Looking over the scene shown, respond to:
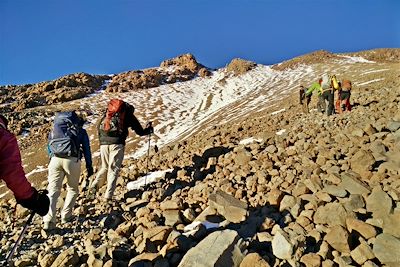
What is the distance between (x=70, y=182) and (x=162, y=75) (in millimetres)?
64174

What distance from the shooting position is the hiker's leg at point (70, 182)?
7.44 metres

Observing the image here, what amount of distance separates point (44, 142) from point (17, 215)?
28317 millimetres

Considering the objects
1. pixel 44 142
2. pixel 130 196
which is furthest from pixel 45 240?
pixel 44 142

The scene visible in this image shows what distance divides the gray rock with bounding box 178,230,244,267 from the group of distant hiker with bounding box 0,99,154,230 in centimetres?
192

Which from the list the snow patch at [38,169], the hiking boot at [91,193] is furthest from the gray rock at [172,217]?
the snow patch at [38,169]

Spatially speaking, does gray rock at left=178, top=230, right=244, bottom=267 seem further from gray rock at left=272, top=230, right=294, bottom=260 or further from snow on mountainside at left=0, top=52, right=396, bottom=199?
snow on mountainside at left=0, top=52, right=396, bottom=199

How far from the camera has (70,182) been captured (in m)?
7.65

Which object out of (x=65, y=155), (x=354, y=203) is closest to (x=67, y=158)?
(x=65, y=155)

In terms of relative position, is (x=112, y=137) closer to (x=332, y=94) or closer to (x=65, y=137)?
(x=65, y=137)

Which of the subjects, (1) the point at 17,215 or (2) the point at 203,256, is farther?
(1) the point at 17,215

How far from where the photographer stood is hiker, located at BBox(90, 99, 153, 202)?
340 inches

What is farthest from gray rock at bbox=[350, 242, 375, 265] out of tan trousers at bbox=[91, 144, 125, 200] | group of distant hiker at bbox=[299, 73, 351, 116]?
group of distant hiker at bbox=[299, 73, 351, 116]

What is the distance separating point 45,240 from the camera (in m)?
6.58

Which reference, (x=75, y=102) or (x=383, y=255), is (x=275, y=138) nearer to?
(x=383, y=255)
